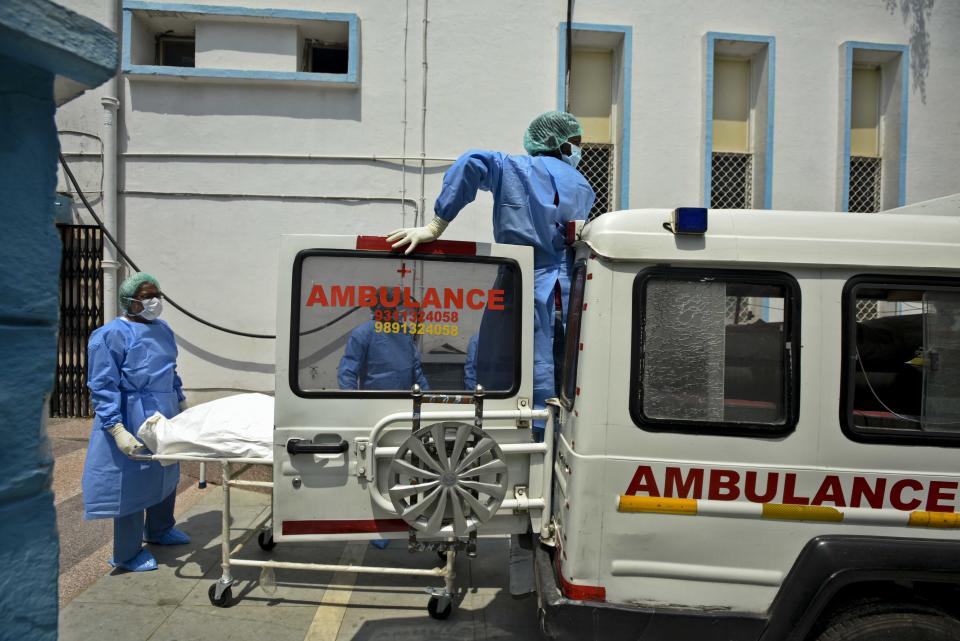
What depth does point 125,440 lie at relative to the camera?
3.32 m

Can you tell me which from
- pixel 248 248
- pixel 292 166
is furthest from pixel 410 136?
pixel 248 248

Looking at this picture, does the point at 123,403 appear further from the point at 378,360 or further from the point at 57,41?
the point at 57,41

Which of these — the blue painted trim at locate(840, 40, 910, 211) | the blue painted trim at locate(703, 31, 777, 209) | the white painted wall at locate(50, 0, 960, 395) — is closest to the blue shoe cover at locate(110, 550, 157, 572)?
the white painted wall at locate(50, 0, 960, 395)

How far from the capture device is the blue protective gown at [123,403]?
3457 millimetres

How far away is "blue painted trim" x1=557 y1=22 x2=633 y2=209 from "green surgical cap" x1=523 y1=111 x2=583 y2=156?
3279 millimetres

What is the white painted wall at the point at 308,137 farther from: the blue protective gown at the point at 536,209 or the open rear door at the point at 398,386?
the open rear door at the point at 398,386

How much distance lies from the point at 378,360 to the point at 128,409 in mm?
2038

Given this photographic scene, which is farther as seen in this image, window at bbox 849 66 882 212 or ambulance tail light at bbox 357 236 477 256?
window at bbox 849 66 882 212

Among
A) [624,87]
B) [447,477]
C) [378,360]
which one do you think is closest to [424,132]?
[624,87]

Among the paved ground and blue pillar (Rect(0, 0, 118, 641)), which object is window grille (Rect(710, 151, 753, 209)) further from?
blue pillar (Rect(0, 0, 118, 641))

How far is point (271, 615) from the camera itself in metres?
3.18

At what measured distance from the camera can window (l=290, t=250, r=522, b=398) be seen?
2557 mm

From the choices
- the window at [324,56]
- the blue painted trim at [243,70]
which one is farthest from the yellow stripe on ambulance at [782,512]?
the window at [324,56]

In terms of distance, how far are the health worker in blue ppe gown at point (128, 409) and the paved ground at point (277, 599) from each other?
0.88 ft
